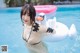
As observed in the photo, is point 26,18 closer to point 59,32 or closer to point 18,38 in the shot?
point 59,32

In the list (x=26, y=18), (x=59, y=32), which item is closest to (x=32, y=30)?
(x=26, y=18)

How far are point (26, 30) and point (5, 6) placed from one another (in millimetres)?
7529

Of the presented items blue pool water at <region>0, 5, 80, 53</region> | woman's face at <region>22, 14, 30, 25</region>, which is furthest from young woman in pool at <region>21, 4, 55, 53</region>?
blue pool water at <region>0, 5, 80, 53</region>

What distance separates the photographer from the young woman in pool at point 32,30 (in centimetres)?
258

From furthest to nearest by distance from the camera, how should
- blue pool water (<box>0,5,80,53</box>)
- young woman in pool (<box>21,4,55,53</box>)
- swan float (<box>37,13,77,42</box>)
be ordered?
1. blue pool water (<box>0,5,80,53</box>)
2. swan float (<box>37,13,77,42</box>)
3. young woman in pool (<box>21,4,55,53</box>)

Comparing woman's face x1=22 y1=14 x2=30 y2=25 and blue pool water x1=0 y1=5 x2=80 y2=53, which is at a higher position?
woman's face x1=22 y1=14 x2=30 y2=25

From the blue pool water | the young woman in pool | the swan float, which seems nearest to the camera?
the young woman in pool

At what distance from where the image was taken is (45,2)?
10359mm

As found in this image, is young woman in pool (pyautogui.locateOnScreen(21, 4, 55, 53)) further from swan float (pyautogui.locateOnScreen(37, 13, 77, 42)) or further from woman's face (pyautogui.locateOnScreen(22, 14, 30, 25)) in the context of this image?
swan float (pyautogui.locateOnScreen(37, 13, 77, 42))

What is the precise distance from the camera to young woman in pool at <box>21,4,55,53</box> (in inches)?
101

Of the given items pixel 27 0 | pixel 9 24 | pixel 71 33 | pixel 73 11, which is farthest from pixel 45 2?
pixel 71 33

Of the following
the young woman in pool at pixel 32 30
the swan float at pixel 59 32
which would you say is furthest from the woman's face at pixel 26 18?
the swan float at pixel 59 32

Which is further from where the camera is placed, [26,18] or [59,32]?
[59,32]

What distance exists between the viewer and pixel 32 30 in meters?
2.62
